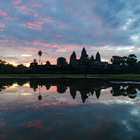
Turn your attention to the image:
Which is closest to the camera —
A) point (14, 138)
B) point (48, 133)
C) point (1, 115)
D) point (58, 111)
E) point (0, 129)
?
point (14, 138)

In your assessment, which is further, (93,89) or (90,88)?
(90,88)

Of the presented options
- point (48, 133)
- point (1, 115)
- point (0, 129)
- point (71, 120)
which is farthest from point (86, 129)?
point (1, 115)

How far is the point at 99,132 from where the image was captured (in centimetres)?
628

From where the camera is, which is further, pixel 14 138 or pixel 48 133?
pixel 48 133

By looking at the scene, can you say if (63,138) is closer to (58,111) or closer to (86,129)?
(86,129)

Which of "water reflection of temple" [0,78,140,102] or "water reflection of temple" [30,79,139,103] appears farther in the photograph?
"water reflection of temple" [0,78,140,102]

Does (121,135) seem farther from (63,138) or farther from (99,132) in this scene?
(63,138)

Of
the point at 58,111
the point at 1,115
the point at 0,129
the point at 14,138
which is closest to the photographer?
the point at 14,138

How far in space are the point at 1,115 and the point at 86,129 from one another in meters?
6.45

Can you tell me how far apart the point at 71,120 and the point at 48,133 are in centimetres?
203

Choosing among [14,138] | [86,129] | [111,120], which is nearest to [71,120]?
[86,129]

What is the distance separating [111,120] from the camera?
7.76 m

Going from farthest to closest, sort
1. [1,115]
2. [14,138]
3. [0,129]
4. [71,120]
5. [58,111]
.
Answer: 1. [58,111]
2. [1,115]
3. [71,120]
4. [0,129]
5. [14,138]

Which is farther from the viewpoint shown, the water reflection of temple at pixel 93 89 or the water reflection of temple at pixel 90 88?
the water reflection of temple at pixel 90 88
